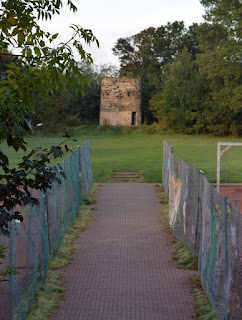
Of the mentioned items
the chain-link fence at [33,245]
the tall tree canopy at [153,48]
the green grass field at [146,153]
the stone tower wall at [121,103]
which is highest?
the tall tree canopy at [153,48]

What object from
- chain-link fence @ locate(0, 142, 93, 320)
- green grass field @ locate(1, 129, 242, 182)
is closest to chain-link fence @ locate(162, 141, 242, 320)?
chain-link fence @ locate(0, 142, 93, 320)

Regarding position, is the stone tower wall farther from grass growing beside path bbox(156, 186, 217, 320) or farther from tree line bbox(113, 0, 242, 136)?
grass growing beside path bbox(156, 186, 217, 320)

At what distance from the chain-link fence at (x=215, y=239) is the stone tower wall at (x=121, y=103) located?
57.8 metres

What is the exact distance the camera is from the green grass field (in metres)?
35.0

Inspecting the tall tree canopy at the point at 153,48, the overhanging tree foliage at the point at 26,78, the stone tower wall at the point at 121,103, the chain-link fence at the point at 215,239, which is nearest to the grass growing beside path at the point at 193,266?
the chain-link fence at the point at 215,239

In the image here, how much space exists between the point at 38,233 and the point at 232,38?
54.6 meters

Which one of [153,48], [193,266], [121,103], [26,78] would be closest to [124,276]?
[193,266]

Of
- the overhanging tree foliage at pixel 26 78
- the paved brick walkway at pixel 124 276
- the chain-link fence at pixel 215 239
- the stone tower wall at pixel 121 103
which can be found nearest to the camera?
the overhanging tree foliage at pixel 26 78

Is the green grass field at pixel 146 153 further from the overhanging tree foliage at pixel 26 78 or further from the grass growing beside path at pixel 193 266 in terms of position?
the overhanging tree foliage at pixel 26 78

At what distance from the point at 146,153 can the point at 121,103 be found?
2591 cm

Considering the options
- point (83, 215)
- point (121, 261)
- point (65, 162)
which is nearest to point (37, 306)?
point (121, 261)

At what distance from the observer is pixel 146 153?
160 ft

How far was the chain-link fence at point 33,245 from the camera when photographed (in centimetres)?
858

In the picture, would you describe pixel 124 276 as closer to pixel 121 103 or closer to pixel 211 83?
pixel 211 83
